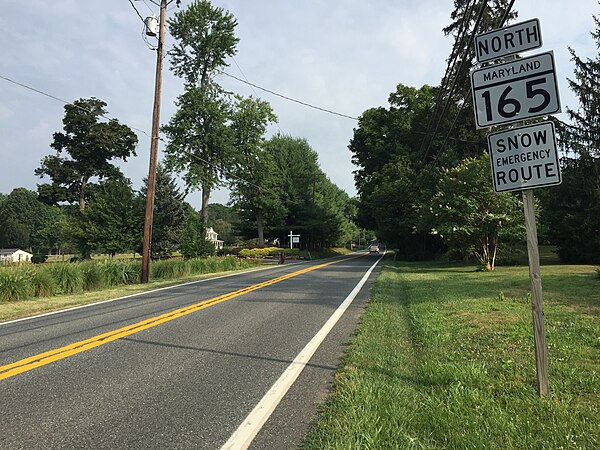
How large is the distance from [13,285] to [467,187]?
59.3 feet

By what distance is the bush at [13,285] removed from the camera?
11.4 metres

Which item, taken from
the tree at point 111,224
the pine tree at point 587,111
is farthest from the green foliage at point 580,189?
the tree at point 111,224

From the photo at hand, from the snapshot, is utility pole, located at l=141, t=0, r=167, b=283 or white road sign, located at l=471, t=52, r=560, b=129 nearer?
white road sign, located at l=471, t=52, r=560, b=129

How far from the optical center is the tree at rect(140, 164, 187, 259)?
4197 centimetres

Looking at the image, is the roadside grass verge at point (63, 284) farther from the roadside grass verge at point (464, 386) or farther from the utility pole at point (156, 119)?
the roadside grass verge at point (464, 386)

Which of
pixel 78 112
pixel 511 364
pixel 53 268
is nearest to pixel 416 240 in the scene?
pixel 53 268

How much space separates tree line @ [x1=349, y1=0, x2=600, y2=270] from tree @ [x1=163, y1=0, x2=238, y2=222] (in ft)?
52.5

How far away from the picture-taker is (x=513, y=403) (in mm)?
3514

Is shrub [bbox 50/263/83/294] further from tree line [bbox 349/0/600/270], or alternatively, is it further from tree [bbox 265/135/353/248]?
tree [bbox 265/135/353/248]

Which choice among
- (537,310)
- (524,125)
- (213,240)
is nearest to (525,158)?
(524,125)

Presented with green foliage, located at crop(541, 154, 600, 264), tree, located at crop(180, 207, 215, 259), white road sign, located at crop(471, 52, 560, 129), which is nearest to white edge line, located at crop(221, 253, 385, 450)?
white road sign, located at crop(471, 52, 560, 129)

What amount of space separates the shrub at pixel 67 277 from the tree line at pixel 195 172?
1276cm

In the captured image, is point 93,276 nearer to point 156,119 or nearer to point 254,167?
point 156,119

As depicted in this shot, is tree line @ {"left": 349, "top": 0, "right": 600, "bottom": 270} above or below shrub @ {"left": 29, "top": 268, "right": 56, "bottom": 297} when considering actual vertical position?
above
